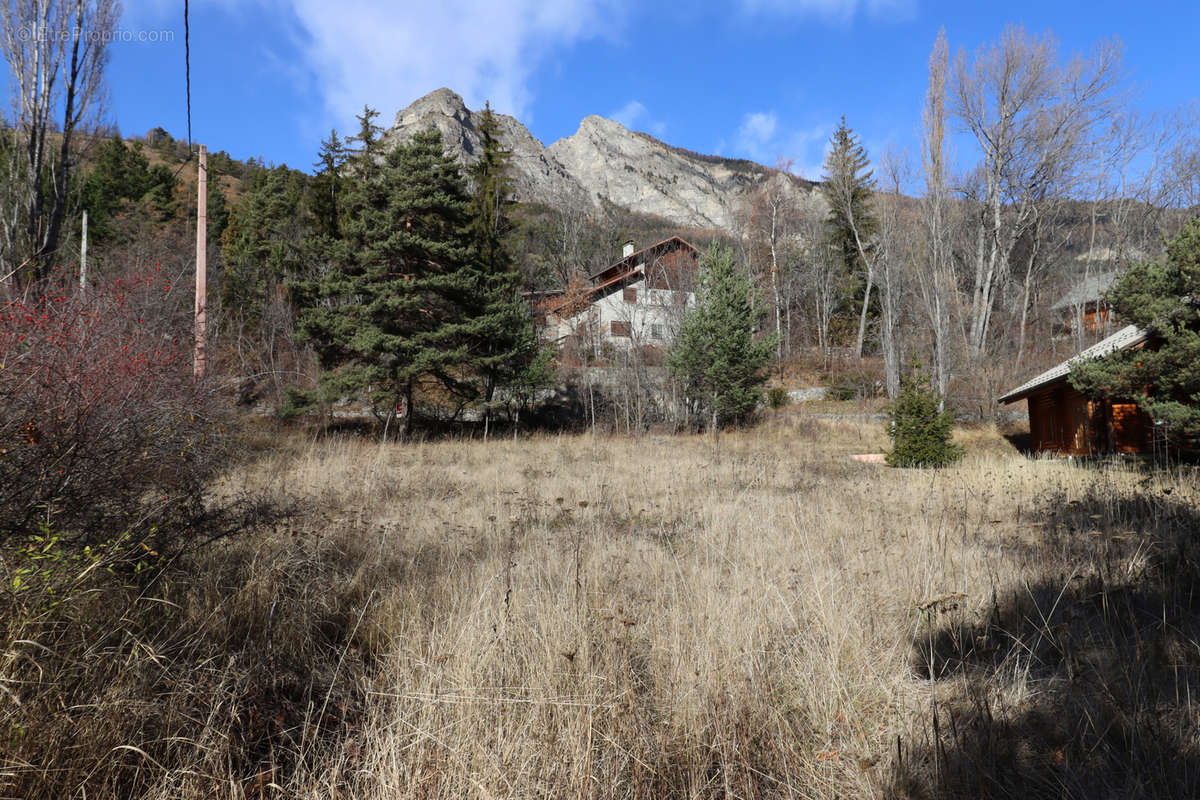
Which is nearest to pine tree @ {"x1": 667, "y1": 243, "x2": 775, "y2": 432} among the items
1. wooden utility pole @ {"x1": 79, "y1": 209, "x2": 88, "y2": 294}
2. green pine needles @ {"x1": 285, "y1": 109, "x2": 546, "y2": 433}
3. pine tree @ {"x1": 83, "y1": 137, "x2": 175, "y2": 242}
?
green pine needles @ {"x1": 285, "y1": 109, "x2": 546, "y2": 433}

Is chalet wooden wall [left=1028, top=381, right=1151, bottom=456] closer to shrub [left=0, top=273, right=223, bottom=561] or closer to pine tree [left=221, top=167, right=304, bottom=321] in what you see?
shrub [left=0, top=273, right=223, bottom=561]

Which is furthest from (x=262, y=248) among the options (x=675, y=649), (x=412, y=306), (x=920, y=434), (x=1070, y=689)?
(x=1070, y=689)

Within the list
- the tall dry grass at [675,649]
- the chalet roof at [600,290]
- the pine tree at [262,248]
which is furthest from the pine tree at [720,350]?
the pine tree at [262,248]

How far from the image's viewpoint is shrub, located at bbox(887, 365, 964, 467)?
12.5 meters

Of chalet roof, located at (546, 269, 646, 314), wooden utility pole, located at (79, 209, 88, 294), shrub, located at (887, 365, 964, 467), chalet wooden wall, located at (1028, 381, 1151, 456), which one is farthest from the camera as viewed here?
chalet roof, located at (546, 269, 646, 314)

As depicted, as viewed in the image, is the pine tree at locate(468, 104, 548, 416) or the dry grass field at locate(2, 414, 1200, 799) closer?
the dry grass field at locate(2, 414, 1200, 799)

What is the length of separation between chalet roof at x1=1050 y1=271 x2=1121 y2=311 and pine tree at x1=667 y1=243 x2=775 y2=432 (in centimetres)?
2036

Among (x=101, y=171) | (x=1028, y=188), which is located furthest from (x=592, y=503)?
(x=101, y=171)

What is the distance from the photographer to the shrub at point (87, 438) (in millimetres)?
2406

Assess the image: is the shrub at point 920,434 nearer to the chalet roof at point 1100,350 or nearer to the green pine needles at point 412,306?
the chalet roof at point 1100,350

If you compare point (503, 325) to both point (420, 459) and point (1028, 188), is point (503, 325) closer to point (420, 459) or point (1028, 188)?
point (420, 459)

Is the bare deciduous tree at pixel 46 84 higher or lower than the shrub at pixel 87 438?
higher

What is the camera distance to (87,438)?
2658 mm

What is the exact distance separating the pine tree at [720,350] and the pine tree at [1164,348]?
10040mm
